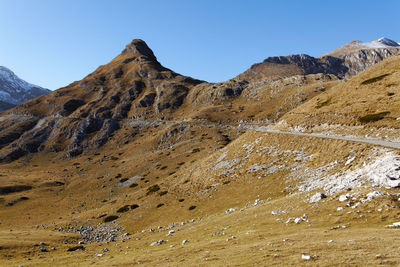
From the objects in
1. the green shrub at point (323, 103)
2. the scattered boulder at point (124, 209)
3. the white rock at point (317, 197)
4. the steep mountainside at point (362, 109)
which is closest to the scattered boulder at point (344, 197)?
the white rock at point (317, 197)

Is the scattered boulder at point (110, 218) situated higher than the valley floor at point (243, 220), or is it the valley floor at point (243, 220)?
the valley floor at point (243, 220)

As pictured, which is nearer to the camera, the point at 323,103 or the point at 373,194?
the point at 373,194

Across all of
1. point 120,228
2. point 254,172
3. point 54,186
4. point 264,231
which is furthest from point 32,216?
point 264,231

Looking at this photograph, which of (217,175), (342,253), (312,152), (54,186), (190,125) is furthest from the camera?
(190,125)

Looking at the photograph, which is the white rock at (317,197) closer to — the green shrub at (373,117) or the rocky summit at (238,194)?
the rocky summit at (238,194)

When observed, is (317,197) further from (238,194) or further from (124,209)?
(124,209)

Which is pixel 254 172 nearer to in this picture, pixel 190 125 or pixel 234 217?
pixel 234 217

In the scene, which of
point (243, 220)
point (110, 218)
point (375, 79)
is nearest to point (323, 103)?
point (375, 79)

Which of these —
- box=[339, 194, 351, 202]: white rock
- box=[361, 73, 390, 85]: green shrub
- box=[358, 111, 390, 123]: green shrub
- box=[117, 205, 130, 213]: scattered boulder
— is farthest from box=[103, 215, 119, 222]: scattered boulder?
box=[361, 73, 390, 85]: green shrub

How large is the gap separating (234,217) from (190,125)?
104751 millimetres

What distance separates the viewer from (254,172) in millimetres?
46969

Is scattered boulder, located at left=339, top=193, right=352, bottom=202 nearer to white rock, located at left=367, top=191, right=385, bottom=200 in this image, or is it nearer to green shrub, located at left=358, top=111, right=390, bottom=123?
white rock, located at left=367, top=191, right=385, bottom=200

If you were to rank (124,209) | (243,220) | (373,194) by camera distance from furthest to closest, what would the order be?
(124,209), (243,220), (373,194)

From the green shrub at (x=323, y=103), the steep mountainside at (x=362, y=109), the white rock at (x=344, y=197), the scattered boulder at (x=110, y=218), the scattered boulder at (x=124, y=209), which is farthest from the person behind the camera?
the green shrub at (x=323, y=103)
